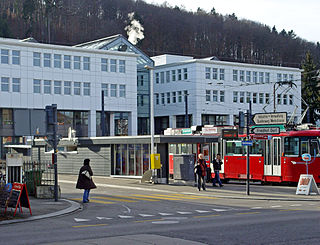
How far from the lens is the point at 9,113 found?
63312 mm

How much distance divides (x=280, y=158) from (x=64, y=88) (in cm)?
4120

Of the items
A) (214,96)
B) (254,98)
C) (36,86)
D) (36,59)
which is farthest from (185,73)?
(36,86)

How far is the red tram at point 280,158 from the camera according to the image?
29.8 meters

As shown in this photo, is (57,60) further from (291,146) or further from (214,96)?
(291,146)

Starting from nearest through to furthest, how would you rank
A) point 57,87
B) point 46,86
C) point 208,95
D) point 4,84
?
point 4,84 → point 46,86 → point 57,87 → point 208,95

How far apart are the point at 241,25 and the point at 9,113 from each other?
106 metres

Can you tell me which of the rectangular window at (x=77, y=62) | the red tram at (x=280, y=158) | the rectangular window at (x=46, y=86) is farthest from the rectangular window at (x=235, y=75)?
the red tram at (x=280, y=158)

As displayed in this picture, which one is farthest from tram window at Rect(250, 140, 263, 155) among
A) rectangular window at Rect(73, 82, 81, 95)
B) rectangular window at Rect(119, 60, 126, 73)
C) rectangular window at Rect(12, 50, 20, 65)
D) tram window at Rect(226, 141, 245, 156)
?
rectangular window at Rect(119, 60, 126, 73)

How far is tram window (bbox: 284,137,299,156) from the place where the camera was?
99.1 ft

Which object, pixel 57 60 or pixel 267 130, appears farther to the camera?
pixel 57 60

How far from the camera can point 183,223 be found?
591 inches

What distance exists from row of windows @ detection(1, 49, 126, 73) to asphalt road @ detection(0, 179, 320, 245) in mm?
43581

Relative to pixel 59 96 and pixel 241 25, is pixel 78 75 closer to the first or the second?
pixel 59 96

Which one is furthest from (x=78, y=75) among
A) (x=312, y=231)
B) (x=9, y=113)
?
(x=312, y=231)
